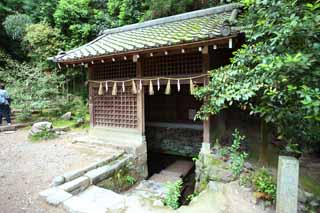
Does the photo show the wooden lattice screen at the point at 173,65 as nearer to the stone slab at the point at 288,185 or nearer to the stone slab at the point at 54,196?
the stone slab at the point at 288,185

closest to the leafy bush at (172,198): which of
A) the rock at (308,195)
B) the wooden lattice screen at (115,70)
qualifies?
the rock at (308,195)

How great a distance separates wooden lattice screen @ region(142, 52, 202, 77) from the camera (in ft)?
17.5

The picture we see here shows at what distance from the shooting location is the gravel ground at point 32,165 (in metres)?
3.55

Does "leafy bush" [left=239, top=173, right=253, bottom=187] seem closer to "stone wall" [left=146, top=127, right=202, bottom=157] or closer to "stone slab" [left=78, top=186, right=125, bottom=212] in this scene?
"stone slab" [left=78, top=186, right=125, bottom=212]

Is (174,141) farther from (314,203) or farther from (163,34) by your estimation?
(314,203)

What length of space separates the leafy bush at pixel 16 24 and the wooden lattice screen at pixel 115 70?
933 centimetres

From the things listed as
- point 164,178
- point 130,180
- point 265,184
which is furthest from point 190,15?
point 265,184

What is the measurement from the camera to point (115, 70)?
655 cm

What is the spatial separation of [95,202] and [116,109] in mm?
3361

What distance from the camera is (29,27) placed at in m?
12.0

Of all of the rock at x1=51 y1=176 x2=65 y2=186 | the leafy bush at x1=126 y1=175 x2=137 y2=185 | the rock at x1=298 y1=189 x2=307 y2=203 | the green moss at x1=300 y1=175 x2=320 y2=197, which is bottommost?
the leafy bush at x1=126 y1=175 x2=137 y2=185

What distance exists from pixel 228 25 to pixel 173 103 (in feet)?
17.1

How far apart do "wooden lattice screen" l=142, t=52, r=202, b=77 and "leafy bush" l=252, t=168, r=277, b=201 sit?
2814 mm

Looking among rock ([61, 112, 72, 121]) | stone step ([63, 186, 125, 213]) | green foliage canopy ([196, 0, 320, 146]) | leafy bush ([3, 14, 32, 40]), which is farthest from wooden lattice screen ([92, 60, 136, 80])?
leafy bush ([3, 14, 32, 40])
